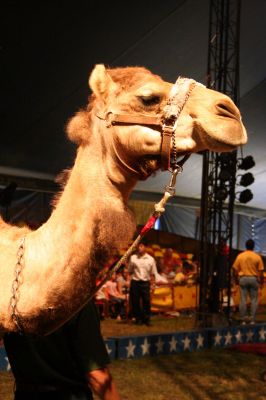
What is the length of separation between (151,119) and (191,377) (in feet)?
19.4

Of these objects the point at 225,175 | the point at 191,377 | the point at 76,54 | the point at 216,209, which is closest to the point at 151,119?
the point at 191,377

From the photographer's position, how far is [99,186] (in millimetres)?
2238

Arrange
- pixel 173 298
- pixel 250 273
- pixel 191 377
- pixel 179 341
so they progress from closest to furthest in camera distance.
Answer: pixel 191 377 → pixel 179 341 → pixel 250 273 → pixel 173 298

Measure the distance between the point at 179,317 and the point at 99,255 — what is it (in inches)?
472

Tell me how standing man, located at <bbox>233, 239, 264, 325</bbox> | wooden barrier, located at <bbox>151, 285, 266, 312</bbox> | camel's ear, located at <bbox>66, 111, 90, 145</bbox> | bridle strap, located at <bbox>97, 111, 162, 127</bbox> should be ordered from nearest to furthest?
bridle strap, located at <bbox>97, 111, 162, 127</bbox> < camel's ear, located at <bbox>66, 111, 90, 145</bbox> < standing man, located at <bbox>233, 239, 264, 325</bbox> < wooden barrier, located at <bbox>151, 285, 266, 312</bbox>

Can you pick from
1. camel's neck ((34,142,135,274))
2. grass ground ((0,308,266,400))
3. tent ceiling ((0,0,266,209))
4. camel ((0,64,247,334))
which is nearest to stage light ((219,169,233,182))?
tent ceiling ((0,0,266,209))

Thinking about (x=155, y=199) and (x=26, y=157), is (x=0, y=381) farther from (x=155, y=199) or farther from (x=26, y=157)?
(x=155, y=199)

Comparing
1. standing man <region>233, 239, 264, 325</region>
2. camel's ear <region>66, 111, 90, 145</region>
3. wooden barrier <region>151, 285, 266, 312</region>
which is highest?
camel's ear <region>66, 111, 90, 145</region>

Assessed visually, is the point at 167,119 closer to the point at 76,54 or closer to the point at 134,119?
the point at 134,119

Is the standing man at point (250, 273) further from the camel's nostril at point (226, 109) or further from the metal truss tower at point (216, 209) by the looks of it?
the camel's nostril at point (226, 109)

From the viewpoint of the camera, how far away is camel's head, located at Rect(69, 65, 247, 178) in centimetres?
217

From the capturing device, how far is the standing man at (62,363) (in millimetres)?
2672

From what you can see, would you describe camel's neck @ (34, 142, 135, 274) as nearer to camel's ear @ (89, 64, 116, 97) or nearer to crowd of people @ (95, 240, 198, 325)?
camel's ear @ (89, 64, 116, 97)

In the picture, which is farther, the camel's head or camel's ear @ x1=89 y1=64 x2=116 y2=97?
camel's ear @ x1=89 y1=64 x2=116 y2=97
